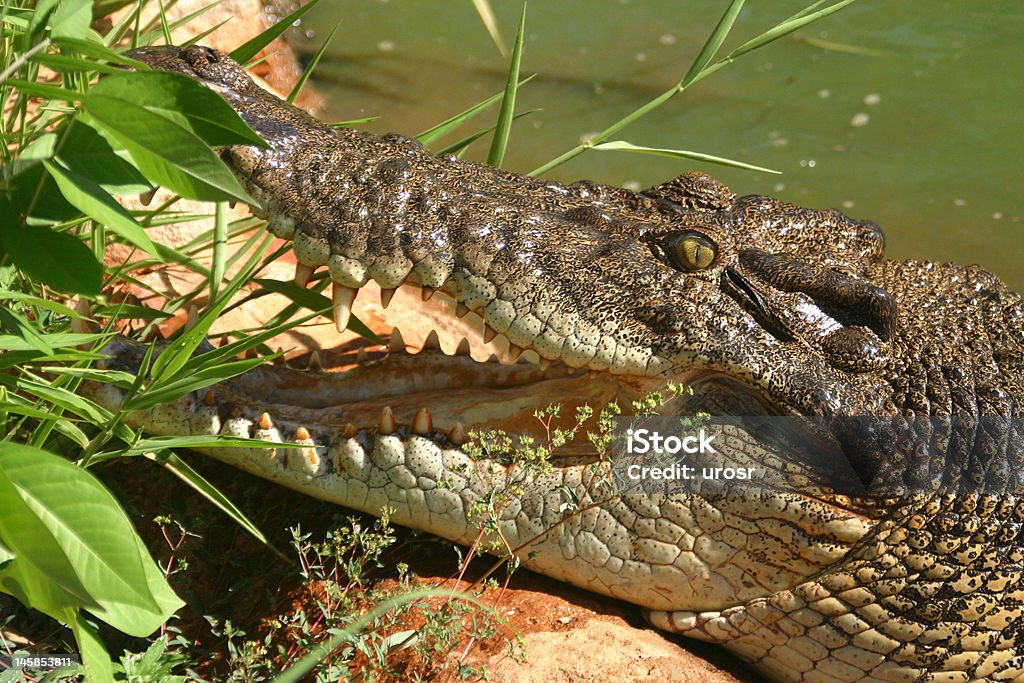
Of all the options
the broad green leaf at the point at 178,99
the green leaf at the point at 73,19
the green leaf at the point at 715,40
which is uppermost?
the green leaf at the point at 715,40

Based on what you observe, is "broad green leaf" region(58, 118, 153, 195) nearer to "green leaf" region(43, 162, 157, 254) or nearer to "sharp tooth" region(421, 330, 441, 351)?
"green leaf" region(43, 162, 157, 254)

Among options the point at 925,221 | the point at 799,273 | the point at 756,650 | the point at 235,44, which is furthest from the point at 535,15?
the point at 756,650

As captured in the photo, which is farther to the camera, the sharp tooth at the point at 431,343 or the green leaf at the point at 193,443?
the sharp tooth at the point at 431,343

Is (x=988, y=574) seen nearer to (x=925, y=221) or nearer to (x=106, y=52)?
(x=106, y=52)

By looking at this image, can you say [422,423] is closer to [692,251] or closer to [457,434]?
[457,434]

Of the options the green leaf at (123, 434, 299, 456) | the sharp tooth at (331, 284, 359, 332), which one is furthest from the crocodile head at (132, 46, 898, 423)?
the green leaf at (123, 434, 299, 456)

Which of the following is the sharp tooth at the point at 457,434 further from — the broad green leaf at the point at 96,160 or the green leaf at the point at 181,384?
the broad green leaf at the point at 96,160

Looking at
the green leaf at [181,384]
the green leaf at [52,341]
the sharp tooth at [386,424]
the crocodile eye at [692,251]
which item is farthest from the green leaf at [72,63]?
the crocodile eye at [692,251]

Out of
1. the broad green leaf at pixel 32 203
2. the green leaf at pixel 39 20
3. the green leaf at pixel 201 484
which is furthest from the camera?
the green leaf at pixel 201 484
